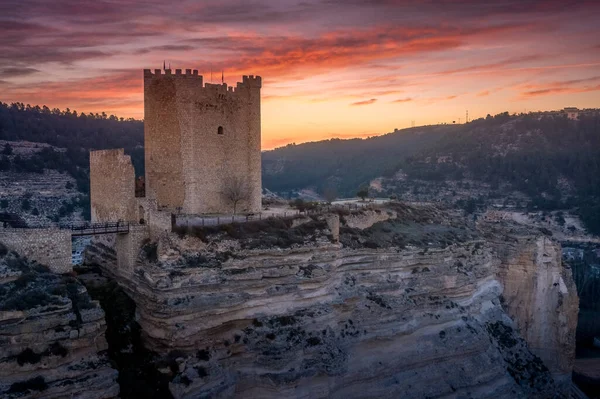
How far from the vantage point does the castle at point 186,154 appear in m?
23.9

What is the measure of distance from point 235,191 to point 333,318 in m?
6.54

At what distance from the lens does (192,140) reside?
23.9 meters

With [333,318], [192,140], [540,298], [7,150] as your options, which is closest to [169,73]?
[192,140]

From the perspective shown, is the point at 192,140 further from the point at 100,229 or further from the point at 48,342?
the point at 48,342

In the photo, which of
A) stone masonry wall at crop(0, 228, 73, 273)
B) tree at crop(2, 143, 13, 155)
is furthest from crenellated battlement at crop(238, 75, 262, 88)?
tree at crop(2, 143, 13, 155)

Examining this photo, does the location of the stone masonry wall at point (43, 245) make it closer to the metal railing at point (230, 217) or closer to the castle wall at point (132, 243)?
the castle wall at point (132, 243)

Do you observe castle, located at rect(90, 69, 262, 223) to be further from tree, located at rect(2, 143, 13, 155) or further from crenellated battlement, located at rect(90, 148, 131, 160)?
tree, located at rect(2, 143, 13, 155)

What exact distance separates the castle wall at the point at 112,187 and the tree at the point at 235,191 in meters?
3.60

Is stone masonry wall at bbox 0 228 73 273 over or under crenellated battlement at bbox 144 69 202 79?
under

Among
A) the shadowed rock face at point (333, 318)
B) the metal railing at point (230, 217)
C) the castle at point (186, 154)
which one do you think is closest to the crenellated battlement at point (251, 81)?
the castle at point (186, 154)

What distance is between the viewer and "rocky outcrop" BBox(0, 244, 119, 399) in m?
16.0

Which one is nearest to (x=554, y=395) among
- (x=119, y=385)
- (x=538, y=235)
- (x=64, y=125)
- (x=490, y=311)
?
(x=490, y=311)

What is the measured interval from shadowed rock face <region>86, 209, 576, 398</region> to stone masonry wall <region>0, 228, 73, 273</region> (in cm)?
230

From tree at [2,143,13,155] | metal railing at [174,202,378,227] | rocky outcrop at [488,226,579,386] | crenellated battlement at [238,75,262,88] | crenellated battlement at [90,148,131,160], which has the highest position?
crenellated battlement at [238,75,262,88]
